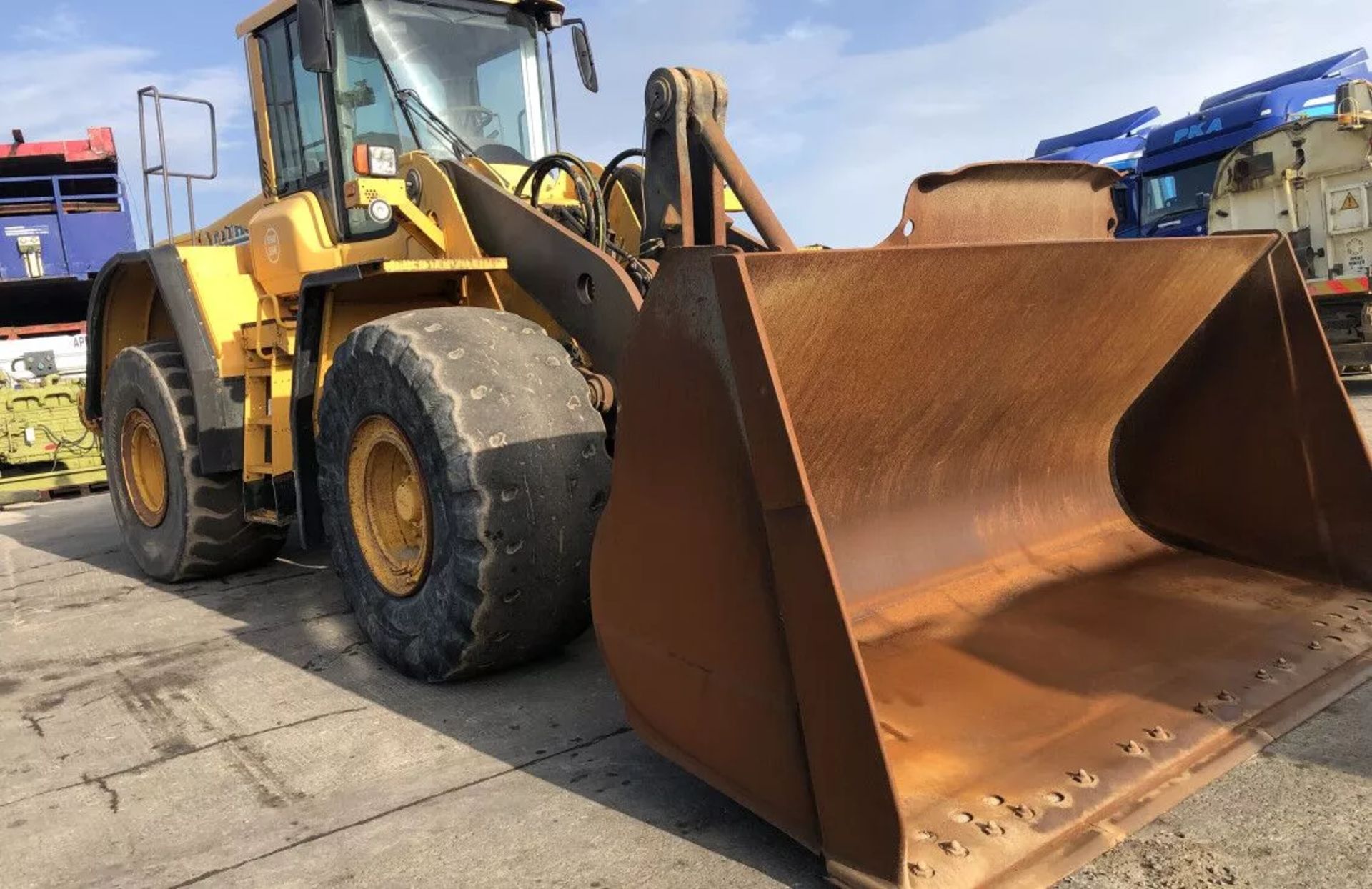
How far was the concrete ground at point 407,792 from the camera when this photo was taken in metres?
2.31

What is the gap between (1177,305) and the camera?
11.4 feet

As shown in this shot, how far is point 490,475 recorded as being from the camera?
3137mm

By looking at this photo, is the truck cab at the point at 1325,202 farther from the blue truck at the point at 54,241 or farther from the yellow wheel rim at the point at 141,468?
the blue truck at the point at 54,241

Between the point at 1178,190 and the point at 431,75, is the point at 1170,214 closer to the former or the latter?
the point at 1178,190

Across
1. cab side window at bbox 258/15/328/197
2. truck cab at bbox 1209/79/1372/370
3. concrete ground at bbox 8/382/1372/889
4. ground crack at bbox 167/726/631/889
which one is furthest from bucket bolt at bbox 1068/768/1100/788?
truck cab at bbox 1209/79/1372/370

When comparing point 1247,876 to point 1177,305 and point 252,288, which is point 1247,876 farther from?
point 252,288

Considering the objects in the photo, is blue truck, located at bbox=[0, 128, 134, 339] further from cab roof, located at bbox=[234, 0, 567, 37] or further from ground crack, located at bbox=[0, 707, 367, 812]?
ground crack, located at bbox=[0, 707, 367, 812]

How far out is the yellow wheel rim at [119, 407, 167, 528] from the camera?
19.0ft

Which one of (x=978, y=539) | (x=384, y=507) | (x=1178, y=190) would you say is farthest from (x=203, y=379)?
(x=1178, y=190)

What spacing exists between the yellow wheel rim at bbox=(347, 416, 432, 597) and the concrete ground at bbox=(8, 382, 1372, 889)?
15.6 inches

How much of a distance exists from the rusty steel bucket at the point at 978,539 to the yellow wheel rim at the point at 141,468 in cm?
411

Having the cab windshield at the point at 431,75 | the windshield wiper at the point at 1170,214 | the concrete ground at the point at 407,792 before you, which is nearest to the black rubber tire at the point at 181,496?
the concrete ground at the point at 407,792

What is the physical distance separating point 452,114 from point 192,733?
9.10ft

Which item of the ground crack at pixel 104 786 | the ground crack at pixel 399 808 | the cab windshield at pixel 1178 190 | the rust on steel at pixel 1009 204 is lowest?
the ground crack at pixel 399 808
